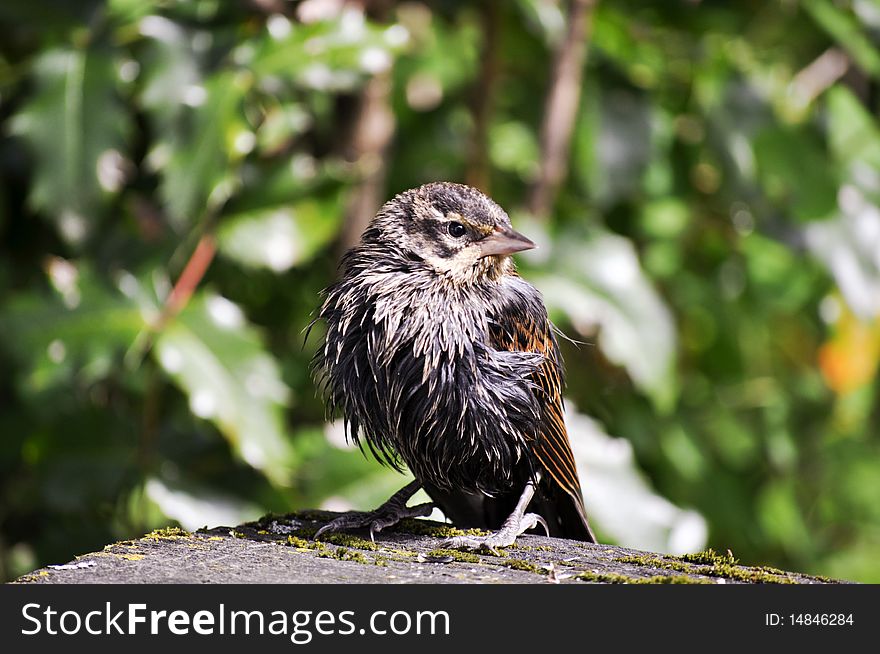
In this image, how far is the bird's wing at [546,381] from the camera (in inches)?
66.5

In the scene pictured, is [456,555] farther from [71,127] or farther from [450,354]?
[71,127]

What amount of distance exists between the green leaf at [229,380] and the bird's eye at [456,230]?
1403 millimetres

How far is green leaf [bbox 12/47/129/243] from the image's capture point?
3.38 m

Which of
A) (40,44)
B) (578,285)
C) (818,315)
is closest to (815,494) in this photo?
(818,315)

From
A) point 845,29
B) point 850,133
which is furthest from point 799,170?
point 845,29

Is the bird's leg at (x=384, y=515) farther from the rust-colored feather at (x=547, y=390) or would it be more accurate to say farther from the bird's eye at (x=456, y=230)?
the bird's eye at (x=456, y=230)

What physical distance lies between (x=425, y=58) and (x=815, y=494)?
2.77m

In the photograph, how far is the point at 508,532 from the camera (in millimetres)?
1784

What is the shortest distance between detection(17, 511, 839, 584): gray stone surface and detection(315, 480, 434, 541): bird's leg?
0.02m

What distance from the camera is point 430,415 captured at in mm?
1710

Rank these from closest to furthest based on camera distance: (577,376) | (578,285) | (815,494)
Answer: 1. (578,285)
2. (577,376)
3. (815,494)

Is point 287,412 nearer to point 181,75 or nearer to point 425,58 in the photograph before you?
point 181,75

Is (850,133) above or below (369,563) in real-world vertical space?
above

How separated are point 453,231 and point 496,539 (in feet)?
1.57
